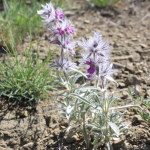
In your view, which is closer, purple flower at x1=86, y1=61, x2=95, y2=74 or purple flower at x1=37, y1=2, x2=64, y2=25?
purple flower at x1=86, y1=61, x2=95, y2=74

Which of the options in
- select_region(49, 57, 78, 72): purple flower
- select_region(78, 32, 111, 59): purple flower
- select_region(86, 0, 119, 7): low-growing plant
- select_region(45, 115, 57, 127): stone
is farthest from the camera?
select_region(86, 0, 119, 7): low-growing plant

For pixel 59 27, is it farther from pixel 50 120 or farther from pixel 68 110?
pixel 50 120

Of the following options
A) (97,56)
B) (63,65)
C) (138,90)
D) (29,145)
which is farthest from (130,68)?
(29,145)

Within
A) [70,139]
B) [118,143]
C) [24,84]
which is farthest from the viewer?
[24,84]

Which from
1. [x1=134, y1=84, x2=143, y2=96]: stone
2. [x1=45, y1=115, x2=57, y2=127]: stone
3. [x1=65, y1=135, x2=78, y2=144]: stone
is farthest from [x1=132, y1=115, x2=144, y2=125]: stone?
[x1=45, y1=115, x2=57, y2=127]: stone

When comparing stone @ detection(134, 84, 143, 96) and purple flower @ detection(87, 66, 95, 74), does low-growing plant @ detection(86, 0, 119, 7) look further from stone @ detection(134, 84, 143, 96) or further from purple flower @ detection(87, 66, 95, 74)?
purple flower @ detection(87, 66, 95, 74)

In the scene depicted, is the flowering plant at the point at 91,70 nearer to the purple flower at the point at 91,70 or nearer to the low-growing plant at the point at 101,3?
the purple flower at the point at 91,70
